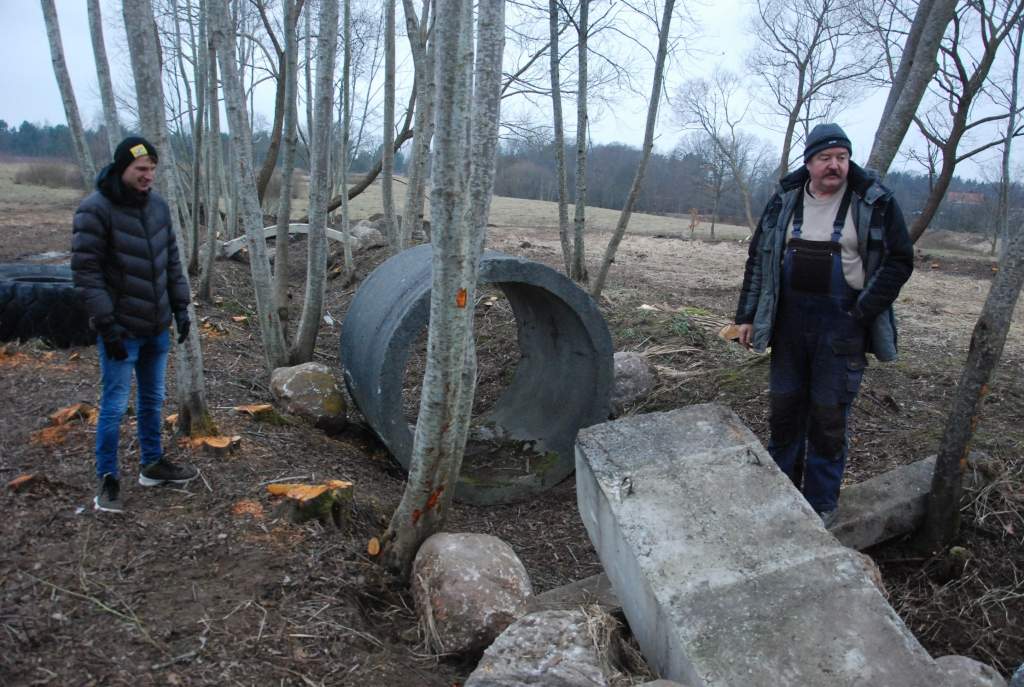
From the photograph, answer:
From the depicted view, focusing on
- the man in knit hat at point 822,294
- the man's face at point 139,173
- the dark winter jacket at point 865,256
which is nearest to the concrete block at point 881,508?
the man in knit hat at point 822,294

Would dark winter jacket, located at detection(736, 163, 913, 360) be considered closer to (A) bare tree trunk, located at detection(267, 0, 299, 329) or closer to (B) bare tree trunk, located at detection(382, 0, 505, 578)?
(B) bare tree trunk, located at detection(382, 0, 505, 578)

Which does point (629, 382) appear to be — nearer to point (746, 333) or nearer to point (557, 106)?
point (746, 333)

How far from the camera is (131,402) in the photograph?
5.29 meters

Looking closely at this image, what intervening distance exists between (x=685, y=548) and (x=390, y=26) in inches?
406

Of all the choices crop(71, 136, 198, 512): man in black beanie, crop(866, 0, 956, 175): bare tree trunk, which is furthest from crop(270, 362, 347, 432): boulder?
crop(866, 0, 956, 175): bare tree trunk

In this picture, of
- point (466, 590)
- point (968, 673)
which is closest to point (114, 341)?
point (466, 590)

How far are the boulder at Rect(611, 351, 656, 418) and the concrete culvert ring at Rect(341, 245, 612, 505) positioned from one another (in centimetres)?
58

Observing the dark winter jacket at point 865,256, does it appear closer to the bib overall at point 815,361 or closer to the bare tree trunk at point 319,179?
the bib overall at point 815,361

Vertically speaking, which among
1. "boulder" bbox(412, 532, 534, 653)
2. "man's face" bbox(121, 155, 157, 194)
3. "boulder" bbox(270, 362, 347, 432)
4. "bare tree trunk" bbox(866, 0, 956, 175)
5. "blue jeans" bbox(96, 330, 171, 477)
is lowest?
"boulder" bbox(412, 532, 534, 653)

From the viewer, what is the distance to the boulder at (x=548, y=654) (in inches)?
98.3

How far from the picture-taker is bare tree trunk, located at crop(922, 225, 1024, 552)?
11.4 ft

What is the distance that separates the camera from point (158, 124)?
4363 millimetres

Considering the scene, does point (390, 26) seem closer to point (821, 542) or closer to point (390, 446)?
point (390, 446)

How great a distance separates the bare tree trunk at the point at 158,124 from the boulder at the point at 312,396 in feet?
3.98
